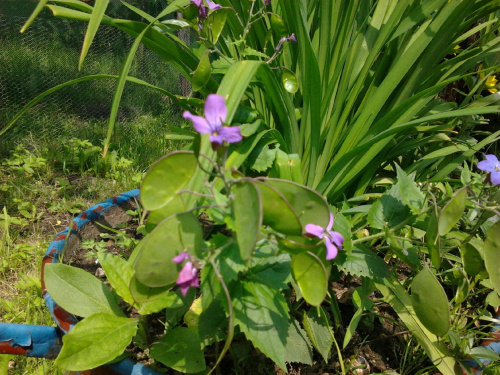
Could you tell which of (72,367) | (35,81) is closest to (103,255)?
(72,367)

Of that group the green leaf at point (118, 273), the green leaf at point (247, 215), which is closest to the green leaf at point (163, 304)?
the green leaf at point (118, 273)

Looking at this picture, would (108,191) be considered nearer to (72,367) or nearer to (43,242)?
(43,242)

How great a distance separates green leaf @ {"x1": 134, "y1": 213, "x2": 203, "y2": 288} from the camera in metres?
0.52

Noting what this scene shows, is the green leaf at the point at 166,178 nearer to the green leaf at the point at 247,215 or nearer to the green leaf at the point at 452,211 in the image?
the green leaf at the point at 247,215

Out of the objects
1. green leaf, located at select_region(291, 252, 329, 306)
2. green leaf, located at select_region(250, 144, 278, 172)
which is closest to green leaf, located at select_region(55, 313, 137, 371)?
green leaf, located at select_region(291, 252, 329, 306)

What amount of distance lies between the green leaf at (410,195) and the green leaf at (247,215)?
49 centimetres

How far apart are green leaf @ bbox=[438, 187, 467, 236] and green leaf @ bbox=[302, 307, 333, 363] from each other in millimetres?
327

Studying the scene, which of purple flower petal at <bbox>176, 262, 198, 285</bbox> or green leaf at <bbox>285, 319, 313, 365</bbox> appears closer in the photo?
purple flower petal at <bbox>176, 262, 198, 285</bbox>

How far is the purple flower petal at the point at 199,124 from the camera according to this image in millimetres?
497

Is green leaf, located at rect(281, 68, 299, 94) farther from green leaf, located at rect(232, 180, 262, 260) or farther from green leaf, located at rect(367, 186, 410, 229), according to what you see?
green leaf, located at rect(232, 180, 262, 260)

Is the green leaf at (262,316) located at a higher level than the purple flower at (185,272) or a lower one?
lower

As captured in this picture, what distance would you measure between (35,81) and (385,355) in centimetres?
250

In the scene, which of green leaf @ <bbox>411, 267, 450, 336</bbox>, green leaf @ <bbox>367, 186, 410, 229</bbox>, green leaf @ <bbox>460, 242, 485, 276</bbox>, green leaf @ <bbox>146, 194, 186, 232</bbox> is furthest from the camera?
green leaf @ <bbox>367, 186, 410, 229</bbox>

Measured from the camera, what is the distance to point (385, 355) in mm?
1019
